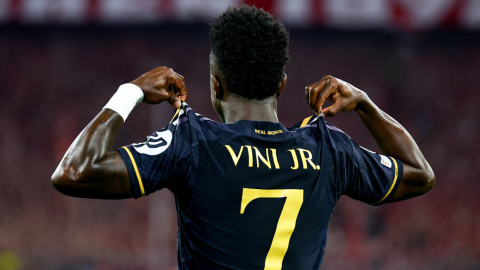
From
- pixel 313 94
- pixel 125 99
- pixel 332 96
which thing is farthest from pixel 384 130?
pixel 125 99

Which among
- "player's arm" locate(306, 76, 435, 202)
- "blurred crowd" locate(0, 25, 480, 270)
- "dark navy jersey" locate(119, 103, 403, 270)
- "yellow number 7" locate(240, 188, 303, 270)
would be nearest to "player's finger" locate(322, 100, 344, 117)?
"player's arm" locate(306, 76, 435, 202)

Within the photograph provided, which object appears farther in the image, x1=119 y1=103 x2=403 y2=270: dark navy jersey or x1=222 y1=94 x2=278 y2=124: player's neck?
x1=222 y1=94 x2=278 y2=124: player's neck

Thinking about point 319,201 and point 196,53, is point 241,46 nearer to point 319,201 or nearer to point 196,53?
point 319,201

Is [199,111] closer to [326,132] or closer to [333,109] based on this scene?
[333,109]

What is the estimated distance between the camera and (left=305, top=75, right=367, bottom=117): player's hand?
6.31ft

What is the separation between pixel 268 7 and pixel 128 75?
2577mm

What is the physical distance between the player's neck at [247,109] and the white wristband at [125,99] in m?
0.34

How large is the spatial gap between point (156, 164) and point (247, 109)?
412mm

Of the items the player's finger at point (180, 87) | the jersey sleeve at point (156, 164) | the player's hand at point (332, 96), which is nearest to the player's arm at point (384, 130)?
the player's hand at point (332, 96)

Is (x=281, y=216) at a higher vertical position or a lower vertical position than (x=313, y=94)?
lower

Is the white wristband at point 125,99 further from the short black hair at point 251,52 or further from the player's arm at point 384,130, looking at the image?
the player's arm at point 384,130

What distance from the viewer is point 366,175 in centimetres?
179

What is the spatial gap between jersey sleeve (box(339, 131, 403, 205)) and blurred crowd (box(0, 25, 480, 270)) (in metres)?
5.58

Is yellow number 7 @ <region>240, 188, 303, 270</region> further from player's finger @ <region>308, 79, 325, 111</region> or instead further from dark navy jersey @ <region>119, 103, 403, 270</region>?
player's finger @ <region>308, 79, 325, 111</region>
